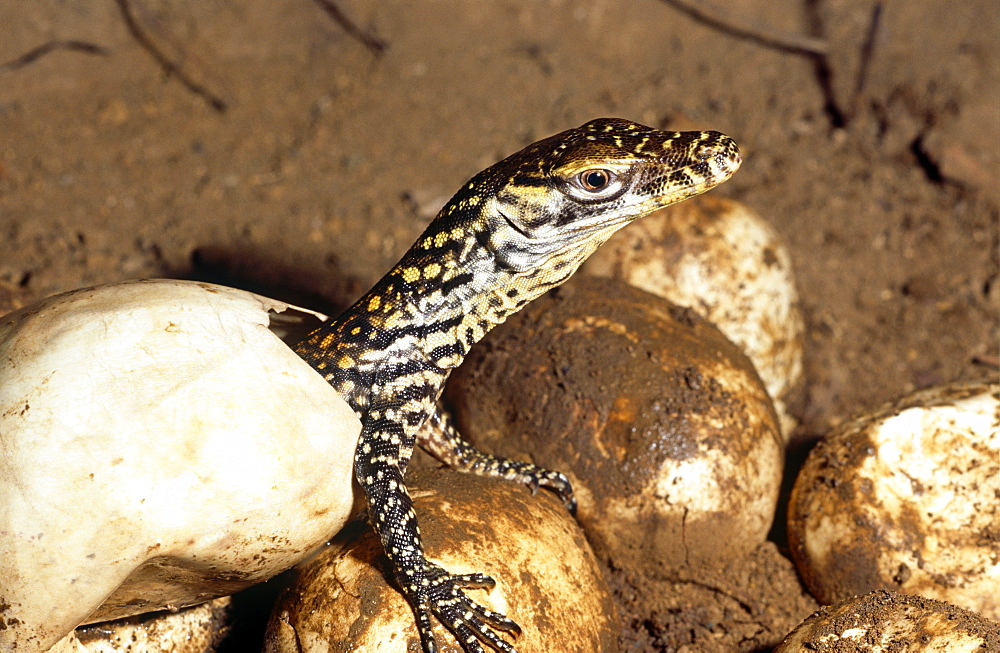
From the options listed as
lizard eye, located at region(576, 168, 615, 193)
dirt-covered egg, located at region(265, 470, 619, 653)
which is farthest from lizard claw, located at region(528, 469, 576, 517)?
lizard eye, located at region(576, 168, 615, 193)

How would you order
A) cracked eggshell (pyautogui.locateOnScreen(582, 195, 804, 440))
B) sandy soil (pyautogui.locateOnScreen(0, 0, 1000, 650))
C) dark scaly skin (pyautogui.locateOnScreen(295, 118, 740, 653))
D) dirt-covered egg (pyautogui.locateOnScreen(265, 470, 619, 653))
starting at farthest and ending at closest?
sandy soil (pyautogui.locateOnScreen(0, 0, 1000, 650)) → cracked eggshell (pyautogui.locateOnScreen(582, 195, 804, 440)) → dark scaly skin (pyautogui.locateOnScreen(295, 118, 740, 653)) → dirt-covered egg (pyautogui.locateOnScreen(265, 470, 619, 653))

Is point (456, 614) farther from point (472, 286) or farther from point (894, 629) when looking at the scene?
point (894, 629)

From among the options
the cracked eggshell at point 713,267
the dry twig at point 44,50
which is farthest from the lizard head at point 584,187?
the dry twig at point 44,50

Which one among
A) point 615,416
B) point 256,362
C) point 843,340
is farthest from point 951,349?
point 256,362

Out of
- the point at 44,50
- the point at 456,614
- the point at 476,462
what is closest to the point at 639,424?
the point at 476,462

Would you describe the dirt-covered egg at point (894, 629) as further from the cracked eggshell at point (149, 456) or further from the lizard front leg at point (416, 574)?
the cracked eggshell at point (149, 456)

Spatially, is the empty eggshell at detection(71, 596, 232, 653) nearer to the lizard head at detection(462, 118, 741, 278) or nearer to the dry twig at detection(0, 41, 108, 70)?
the lizard head at detection(462, 118, 741, 278)

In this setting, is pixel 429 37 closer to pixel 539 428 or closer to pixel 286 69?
pixel 286 69

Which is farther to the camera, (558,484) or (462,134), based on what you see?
(462,134)
